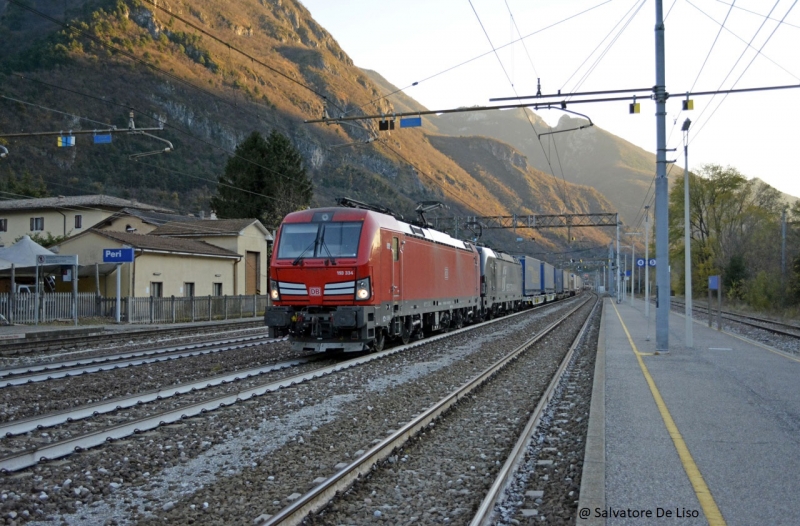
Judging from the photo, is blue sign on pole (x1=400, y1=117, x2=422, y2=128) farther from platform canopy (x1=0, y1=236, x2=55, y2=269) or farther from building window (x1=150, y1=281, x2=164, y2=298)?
building window (x1=150, y1=281, x2=164, y2=298)

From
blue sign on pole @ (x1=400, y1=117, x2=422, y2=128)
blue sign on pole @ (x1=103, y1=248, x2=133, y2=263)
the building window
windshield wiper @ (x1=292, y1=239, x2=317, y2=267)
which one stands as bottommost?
the building window

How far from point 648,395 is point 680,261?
62.3 metres

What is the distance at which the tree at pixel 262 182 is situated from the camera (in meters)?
56.1

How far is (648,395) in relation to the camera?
10367 millimetres

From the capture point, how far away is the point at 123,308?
3031 centimetres

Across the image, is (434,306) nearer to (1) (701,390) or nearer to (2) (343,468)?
(1) (701,390)

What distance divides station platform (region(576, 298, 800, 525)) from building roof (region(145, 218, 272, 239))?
30.9 m

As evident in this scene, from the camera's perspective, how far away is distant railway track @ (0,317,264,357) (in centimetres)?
1902

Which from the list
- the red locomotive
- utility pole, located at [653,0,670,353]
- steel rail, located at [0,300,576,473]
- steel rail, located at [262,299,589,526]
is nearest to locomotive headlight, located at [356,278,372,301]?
the red locomotive

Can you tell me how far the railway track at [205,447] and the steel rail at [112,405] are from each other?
0.13 m

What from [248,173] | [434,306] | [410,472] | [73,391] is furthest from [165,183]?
[410,472]

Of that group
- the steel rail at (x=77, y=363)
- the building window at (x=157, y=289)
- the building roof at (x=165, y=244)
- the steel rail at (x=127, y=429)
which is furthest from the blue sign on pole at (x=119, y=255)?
the steel rail at (x=127, y=429)

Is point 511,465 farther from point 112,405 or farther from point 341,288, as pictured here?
point 341,288

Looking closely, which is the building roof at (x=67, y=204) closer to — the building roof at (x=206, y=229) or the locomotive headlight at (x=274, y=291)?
the building roof at (x=206, y=229)
